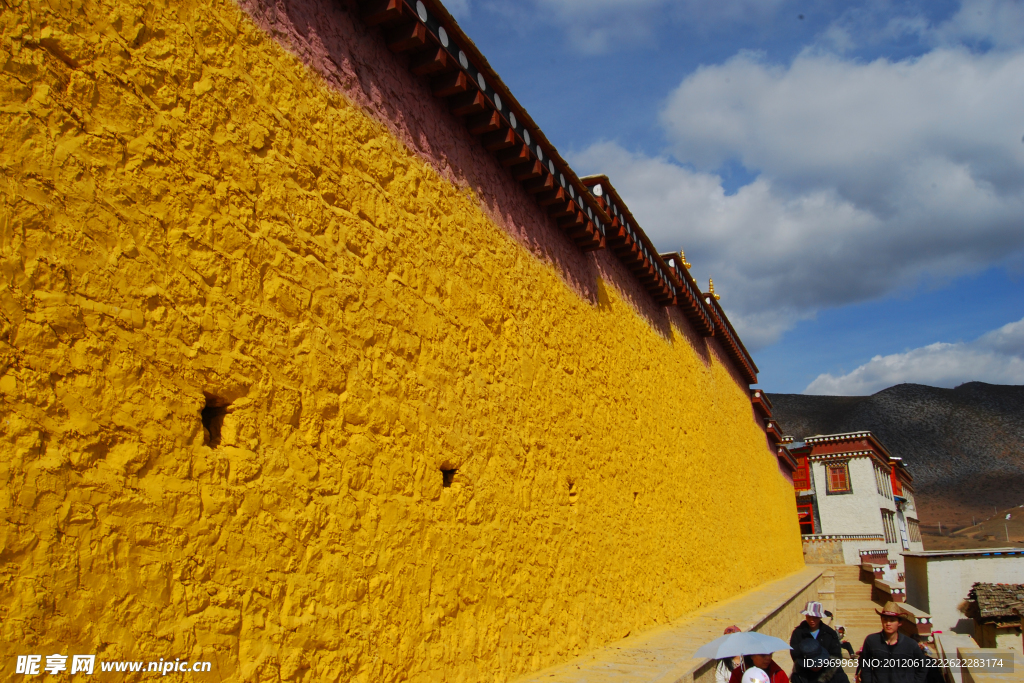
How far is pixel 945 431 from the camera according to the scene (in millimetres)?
61812


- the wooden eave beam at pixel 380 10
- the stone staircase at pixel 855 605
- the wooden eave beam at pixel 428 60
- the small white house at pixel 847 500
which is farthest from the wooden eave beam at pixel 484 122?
the small white house at pixel 847 500

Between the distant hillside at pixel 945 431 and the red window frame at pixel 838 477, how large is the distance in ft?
86.7

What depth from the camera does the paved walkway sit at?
13.8 feet

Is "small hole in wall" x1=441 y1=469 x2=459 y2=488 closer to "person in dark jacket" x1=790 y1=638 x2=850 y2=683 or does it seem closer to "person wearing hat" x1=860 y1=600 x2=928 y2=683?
"person in dark jacket" x1=790 y1=638 x2=850 y2=683

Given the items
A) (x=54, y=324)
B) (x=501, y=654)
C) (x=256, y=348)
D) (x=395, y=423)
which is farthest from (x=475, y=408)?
(x=54, y=324)

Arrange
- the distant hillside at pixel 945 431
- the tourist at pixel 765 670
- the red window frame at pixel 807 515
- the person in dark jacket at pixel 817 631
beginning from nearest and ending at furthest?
the tourist at pixel 765 670
the person in dark jacket at pixel 817 631
the red window frame at pixel 807 515
the distant hillside at pixel 945 431

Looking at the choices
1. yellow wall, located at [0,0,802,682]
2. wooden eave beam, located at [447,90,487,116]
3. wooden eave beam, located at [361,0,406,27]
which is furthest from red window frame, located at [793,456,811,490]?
wooden eave beam, located at [361,0,406,27]

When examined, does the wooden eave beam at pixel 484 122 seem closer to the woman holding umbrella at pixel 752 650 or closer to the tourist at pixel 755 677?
the woman holding umbrella at pixel 752 650

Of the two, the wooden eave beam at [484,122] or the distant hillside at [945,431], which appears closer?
the wooden eave beam at [484,122]

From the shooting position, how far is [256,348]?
2787mm

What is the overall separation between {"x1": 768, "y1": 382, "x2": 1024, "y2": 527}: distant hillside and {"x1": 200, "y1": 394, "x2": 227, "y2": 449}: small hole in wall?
53.3 m

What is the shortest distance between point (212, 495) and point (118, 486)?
0.36 meters

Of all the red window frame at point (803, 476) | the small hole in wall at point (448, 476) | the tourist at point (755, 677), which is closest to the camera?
the tourist at point (755, 677)

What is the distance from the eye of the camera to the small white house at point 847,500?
22562mm
